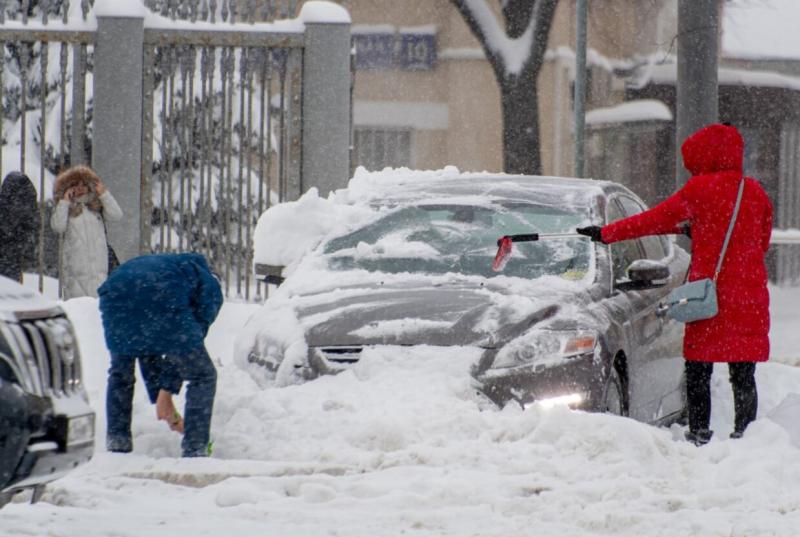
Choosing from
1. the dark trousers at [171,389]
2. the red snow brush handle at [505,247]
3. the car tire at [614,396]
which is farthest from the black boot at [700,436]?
the dark trousers at [171,389]

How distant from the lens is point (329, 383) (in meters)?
7.41

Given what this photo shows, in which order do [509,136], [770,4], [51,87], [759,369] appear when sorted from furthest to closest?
[770,4], [509,136], [51,87], [759,369]

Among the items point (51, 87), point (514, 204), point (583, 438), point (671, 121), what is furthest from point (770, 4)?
point (583, 438)

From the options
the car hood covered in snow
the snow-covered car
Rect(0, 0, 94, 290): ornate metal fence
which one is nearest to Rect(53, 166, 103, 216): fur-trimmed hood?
Rect(0, 0, 94, 290): ornate metal fence

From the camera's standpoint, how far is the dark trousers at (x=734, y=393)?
26.5 feet

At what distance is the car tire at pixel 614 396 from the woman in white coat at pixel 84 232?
5647 mm

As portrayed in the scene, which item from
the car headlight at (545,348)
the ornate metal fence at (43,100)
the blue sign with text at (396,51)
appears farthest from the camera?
the blue sign with text at (396,51)

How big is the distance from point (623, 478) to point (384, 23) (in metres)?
24.8

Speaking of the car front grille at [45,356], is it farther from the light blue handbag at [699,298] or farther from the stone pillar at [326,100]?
the stone pillar at [326,100]

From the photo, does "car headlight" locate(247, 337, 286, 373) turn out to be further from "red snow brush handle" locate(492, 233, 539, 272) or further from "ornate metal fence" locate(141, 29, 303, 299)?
"ornate metal fence" locate(141, 29, 303, 299)

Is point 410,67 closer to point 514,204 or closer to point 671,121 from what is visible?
point 671,121

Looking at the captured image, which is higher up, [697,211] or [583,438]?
[697,211]

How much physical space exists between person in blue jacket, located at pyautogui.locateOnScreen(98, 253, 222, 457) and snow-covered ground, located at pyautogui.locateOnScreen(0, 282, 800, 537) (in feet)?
0.71

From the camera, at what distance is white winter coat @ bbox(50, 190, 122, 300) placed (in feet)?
41.3
